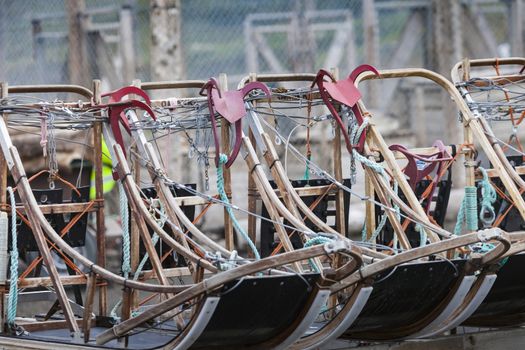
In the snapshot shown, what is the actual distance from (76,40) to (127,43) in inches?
23.9

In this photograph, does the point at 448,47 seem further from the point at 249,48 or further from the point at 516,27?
the point at 249,48

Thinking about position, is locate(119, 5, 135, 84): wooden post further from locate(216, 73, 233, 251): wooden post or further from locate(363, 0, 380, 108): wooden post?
locate(216, 73, 233, 251): wooden post

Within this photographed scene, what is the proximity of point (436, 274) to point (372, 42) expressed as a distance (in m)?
8.59

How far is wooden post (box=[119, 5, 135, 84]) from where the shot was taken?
13.7m

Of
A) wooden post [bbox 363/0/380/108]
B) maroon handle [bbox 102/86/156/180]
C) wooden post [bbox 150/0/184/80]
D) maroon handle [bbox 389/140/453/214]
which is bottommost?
maroon handle [bbox 389/140/453/214]

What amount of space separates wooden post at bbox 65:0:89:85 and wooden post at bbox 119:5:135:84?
1.54ft

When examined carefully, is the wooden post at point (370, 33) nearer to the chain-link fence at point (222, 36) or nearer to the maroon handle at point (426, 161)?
the chain-link fence at point (222, 36)

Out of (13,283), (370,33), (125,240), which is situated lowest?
(13,283)

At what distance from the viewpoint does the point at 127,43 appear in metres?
13.9

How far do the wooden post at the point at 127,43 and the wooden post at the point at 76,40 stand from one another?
469 mm

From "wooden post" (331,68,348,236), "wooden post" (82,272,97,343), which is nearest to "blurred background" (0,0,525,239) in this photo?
"wooden post" (331,68,348,236)

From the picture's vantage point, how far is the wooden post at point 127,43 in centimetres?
1374

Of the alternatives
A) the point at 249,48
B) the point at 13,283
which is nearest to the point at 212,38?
the point at 249,48

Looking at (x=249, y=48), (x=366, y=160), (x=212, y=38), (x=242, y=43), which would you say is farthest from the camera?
(x=249, y=48)
